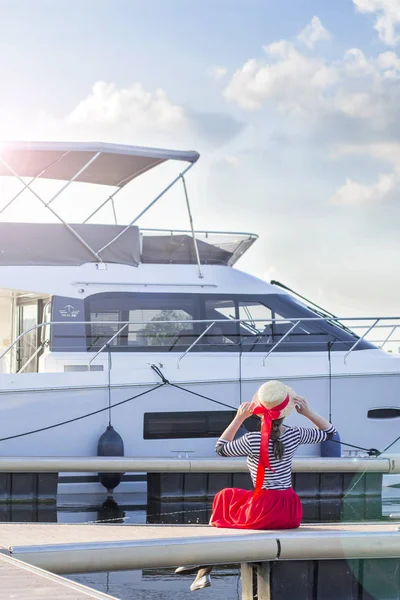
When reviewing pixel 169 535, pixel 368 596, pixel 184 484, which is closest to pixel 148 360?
pixel 184 484

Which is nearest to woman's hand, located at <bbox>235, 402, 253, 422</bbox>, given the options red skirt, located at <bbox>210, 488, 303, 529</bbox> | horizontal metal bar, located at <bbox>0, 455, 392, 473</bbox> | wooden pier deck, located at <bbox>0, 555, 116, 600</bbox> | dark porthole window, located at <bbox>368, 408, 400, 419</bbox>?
red skirt, located at <bbox>210, 488, 303, 529</bbox>

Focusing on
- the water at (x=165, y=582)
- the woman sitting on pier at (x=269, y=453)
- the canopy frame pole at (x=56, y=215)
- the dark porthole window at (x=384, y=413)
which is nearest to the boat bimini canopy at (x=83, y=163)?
the canopy frame pole at (x=56, y=215)

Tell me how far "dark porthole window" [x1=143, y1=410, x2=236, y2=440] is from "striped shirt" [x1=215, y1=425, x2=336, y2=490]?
6263 millimetres

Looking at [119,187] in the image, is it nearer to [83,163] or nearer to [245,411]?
[83,163]

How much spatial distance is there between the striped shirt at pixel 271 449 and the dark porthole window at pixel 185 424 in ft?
20.5

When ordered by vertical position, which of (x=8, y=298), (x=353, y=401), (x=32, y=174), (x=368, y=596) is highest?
(x=32, y=174)

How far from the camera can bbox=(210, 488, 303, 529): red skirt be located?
717cm

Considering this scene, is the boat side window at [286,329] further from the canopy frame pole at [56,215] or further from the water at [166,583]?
the water at [166,583]

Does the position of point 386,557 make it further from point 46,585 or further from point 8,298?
point 8,298

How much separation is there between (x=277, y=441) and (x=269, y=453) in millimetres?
102

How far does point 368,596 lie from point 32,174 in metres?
9.60

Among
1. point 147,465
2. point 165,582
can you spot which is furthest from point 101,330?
point 165,582

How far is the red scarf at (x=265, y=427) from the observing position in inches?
267

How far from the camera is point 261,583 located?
23.7 ft
